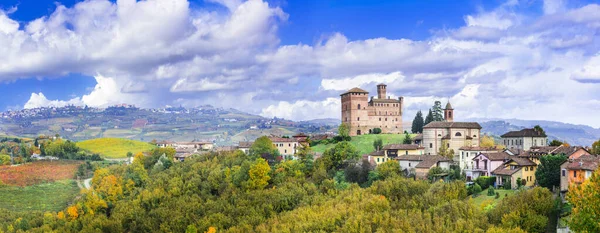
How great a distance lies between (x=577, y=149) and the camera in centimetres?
4969

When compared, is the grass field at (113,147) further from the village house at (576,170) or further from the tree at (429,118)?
the village house at (576,170)

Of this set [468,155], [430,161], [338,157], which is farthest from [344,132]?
[468,155]

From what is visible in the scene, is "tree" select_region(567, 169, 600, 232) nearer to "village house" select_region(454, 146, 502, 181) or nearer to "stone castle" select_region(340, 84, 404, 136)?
"village house" select_region(454, 146, 502, 181)

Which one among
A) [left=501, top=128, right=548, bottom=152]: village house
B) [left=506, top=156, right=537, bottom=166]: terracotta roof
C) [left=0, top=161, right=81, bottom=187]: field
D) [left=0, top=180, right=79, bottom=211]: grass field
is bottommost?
[left=0, top=180, right=79, bottom=211]: grass field

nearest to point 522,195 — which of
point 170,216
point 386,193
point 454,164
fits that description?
point 386,193

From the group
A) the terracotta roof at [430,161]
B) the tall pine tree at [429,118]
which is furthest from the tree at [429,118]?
the terracotta roof at [430,161]

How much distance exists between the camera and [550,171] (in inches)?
1736

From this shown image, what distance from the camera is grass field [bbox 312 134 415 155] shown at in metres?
79.3

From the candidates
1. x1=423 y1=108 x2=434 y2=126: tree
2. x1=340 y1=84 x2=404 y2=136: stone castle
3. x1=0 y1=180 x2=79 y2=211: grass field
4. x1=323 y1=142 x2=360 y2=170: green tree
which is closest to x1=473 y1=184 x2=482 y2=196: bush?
x1=323 y1=142 x2=360 y2=170: green tree

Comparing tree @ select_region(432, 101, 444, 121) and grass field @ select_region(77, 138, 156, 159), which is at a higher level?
tree @ select_region(432, 101, 444, 121)

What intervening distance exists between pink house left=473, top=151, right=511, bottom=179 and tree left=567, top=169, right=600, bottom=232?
22.8 m

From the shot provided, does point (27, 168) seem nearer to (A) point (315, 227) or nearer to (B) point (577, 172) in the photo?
(A) point (315, 227)

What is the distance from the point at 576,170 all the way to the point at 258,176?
36.4 metres

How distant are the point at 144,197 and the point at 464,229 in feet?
150
